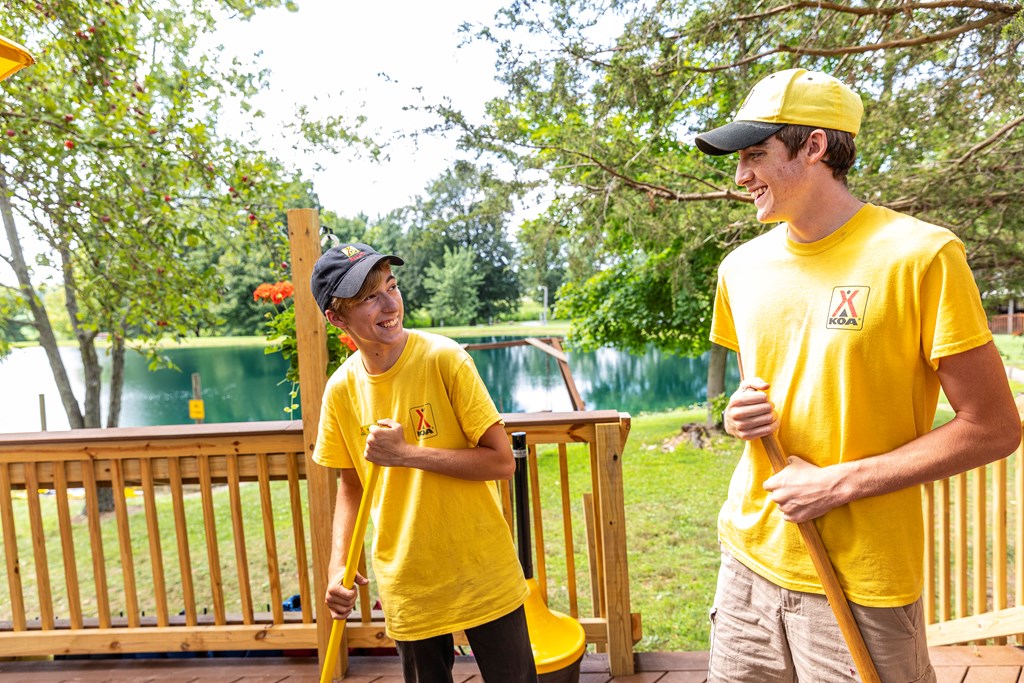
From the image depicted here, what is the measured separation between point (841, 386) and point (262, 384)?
16.1 meters

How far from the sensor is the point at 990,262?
12.8 feet

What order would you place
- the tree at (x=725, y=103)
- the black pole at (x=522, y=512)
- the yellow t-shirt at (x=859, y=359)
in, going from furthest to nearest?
the tree at (x=725, y=103) → the black pole at (x=522, y=512) → the yellow t-shirt at (x=859, y=359)

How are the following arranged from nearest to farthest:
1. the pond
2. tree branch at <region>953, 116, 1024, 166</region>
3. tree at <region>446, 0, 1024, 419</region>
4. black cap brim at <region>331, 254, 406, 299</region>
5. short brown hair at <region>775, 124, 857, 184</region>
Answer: short brown hair at <region>775, 124, 857, 184</region> < black cap brim at <region>331, 254, 406, 299</region> < tree branch at <region>953, 116, 1024, 166</region> < tree at <region>446, 0, 1024, 419</region> < the pond

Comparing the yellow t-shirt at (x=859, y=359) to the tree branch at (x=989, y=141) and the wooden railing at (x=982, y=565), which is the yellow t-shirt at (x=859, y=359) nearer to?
the wooden railing at (x=982, y=565)

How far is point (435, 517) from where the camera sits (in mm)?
1389

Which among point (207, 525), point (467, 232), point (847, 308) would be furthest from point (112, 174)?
point (847, 308)

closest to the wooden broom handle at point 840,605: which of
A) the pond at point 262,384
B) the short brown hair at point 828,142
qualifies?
the short brown hair at point 828,142

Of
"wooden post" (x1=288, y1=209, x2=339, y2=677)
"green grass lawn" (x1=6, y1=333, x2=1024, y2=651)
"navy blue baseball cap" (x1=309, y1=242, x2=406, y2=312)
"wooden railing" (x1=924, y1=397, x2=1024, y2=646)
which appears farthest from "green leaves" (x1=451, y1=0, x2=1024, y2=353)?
"navy blue baseball cap" (x1=309, y1=242, x2=406, y2=312)

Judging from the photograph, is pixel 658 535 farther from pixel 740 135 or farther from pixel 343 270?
pixel 740 135

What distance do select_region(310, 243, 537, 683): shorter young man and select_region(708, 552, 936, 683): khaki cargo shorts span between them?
457mm

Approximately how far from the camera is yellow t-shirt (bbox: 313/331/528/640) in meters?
1.38

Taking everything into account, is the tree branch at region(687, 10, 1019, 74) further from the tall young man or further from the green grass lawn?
the green grass lawn

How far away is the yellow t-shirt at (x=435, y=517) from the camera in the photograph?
1.38 m

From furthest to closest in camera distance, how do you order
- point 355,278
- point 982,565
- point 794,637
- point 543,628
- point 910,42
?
point 910,42 → point 982,565 → point 543,628 → point 355,278 → point 794,637
